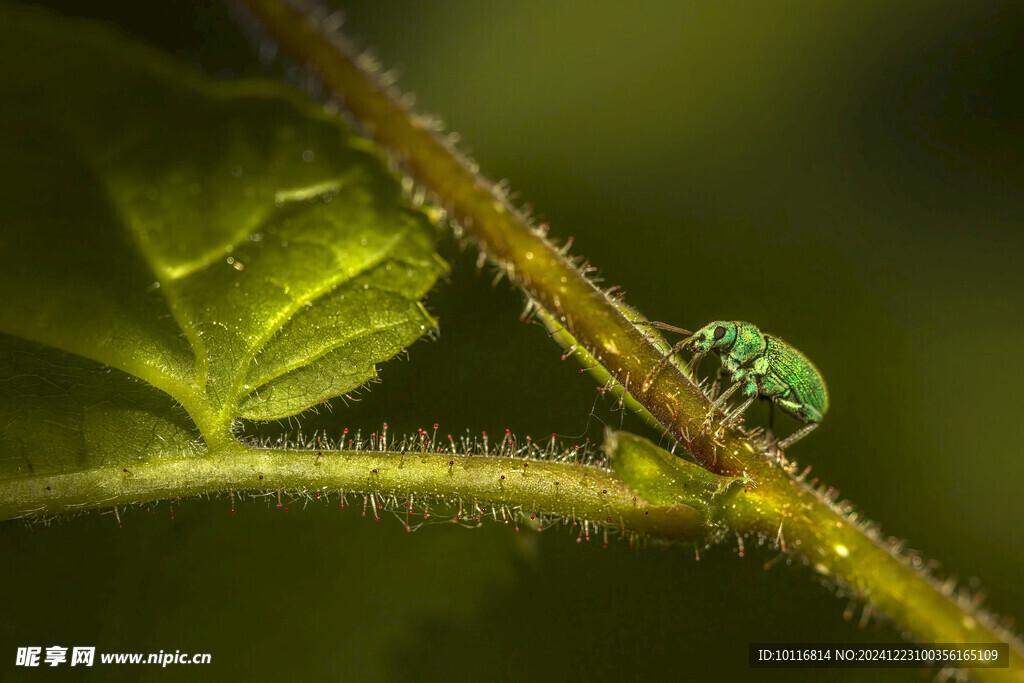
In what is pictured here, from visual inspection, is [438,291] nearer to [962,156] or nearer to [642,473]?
[642,473]

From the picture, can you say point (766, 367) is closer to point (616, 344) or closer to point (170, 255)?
point (616, 344)

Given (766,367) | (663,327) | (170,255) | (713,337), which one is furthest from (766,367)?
(170,255)

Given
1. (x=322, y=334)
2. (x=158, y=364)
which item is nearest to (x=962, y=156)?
(x=322, y=334)

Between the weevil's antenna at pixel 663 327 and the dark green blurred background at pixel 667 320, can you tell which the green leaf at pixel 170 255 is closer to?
the weevil's antenna at pixel 663 327

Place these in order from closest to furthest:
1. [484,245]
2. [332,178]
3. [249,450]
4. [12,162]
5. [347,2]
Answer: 1. [12,162]
2. [332,178]
3. [484,245]
4. [249,450]
5. [347,2]

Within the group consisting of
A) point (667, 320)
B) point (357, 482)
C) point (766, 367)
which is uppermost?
point (667, 320)

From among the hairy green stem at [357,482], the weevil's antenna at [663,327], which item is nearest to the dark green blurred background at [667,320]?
the weevil's antenna at [663,327]
